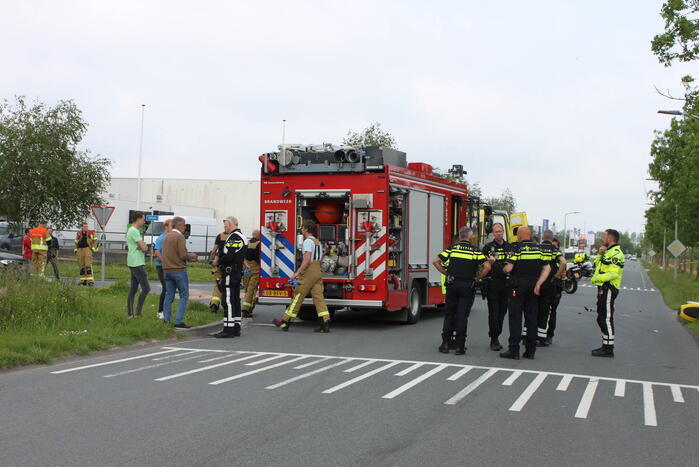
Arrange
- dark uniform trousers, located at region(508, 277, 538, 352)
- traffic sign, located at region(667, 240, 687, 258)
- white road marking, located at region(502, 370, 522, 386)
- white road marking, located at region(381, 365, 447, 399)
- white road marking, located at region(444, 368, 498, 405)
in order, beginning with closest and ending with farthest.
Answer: white road marking, located at region(444, 368, 498, 405) < white road marking, located at region(381, 365, 447, 399) < white road marking, located at region(502, 370, 522, 386) < dark uniform trousers, located at region(508, 277, 538, 352) < traffic sign, located at region(667, 240, 687, 258)

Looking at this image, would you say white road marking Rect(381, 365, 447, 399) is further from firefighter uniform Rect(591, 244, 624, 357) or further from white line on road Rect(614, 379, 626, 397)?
firefighter uniform Rect(591, 244, 624, 357)

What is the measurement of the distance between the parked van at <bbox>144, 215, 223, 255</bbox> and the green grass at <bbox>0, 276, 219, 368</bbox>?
30.8m

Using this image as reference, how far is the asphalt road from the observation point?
17.9ft

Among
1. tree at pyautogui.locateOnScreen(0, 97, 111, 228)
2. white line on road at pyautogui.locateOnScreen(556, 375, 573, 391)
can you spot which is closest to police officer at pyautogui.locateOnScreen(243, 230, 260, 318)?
white line on road at pyautogui.locateOnScreen(556, 375, 573, 391)

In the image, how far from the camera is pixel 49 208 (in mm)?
29062

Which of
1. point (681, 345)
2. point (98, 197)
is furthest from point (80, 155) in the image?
point (681, 345)

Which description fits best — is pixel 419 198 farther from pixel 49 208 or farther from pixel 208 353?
pixel 49 208

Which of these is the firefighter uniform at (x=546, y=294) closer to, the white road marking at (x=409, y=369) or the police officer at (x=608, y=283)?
the police officer at (x=608, y=283)

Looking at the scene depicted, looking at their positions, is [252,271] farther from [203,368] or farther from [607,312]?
[607,312]

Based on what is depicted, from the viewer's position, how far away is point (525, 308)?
1072 cm

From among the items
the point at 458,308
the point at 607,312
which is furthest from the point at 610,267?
the point at 458,308

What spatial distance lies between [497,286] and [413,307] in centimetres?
377

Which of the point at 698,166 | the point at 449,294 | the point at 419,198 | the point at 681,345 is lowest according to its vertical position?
the point at 681,345

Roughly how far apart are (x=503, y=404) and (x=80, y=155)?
84.0ft
